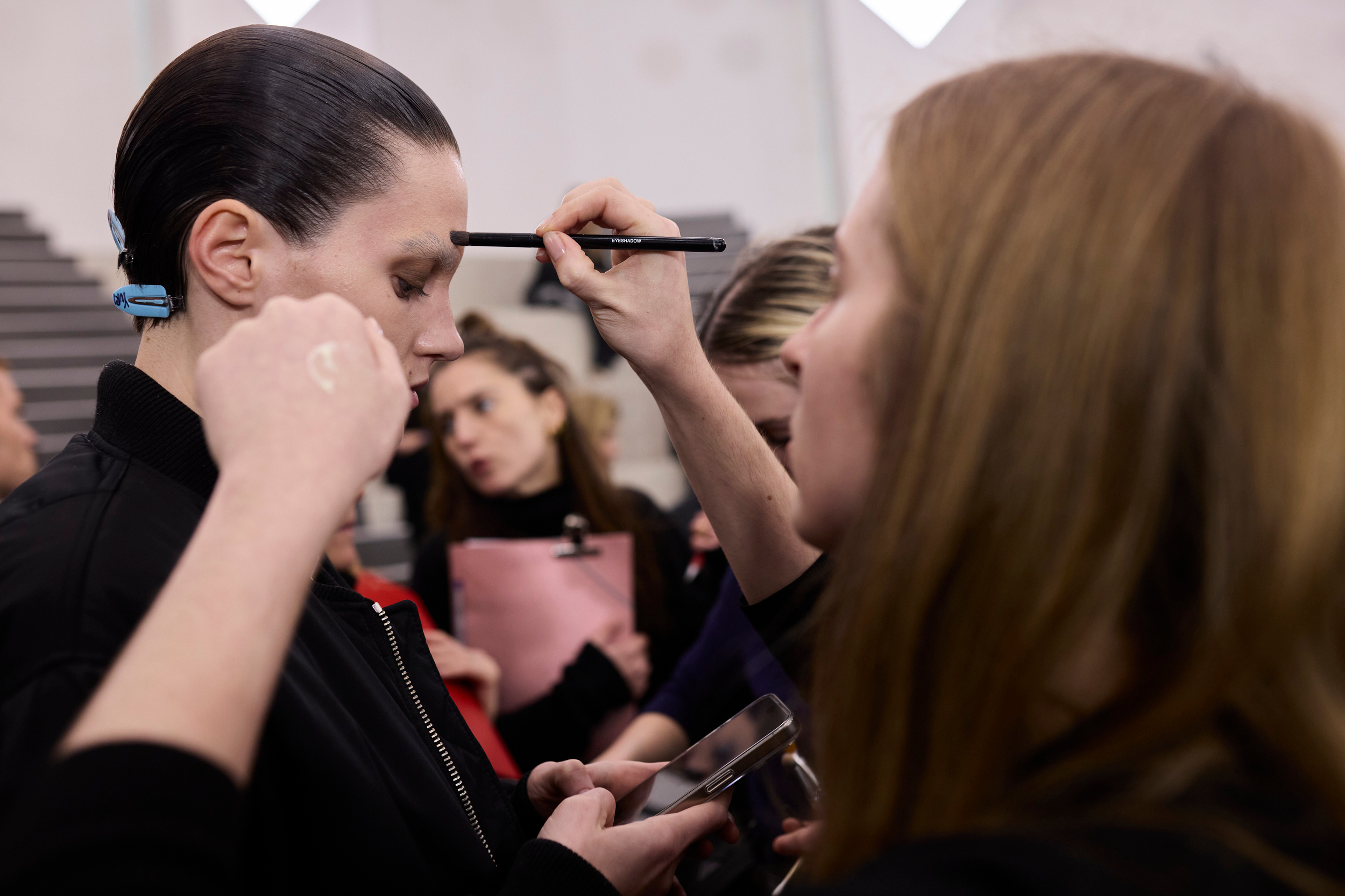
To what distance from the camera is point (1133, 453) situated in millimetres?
527

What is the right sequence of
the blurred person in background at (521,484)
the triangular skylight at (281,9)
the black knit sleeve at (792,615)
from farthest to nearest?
the triangular skylight at (281,9) → the blurred person in background at (521,484) → the black knit sleeve at (792,615)

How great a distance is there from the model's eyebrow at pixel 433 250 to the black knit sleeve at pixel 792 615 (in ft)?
1.71

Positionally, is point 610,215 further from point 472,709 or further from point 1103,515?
point 472,709

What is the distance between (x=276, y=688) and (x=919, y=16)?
5.12m

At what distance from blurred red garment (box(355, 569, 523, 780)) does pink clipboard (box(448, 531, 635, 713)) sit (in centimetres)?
12

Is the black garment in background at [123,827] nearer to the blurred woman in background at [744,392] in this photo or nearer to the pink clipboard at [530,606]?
the blurred woman in background at [744,392]

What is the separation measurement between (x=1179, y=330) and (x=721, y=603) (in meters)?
1.20

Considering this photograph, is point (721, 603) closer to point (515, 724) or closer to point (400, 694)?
point (515, 724)

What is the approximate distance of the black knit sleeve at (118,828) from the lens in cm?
43

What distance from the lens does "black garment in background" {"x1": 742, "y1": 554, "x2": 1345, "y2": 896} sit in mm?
441

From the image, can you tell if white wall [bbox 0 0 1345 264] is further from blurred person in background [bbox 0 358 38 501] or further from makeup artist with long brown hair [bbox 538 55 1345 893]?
makeup artist with long brown hair [bbox 538 55 1345 893]

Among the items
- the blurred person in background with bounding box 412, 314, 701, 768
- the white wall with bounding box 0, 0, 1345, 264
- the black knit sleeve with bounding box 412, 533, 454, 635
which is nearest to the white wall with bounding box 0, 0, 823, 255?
the white wall with bounding box 0, 0, 1345, 264

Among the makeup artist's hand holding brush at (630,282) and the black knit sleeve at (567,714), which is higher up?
the makeup artist's hand holding brush at (630,282)

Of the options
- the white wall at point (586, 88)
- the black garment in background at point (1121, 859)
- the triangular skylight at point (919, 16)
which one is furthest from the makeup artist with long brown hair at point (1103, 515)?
the triangular skylight at point (919, 16)
